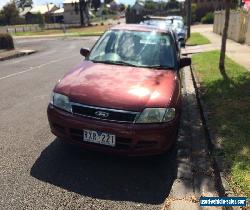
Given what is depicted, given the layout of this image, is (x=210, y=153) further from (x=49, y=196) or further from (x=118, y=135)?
(x=49, y=196)

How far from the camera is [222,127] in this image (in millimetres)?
6320

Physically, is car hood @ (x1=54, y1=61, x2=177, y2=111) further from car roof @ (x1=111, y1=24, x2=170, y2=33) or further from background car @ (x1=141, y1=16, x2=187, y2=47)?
background car @ (x1=141, y1=16, x2=187, y2=47)

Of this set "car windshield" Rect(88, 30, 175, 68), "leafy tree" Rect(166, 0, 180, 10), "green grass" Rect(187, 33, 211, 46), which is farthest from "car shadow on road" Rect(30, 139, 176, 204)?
"leafy tree" Rect(166, 0, 180, 10)

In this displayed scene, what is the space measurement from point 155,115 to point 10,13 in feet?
319

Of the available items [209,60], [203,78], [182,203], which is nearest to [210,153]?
[182,203]

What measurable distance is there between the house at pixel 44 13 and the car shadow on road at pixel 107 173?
331 feet

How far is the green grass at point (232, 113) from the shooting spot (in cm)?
479

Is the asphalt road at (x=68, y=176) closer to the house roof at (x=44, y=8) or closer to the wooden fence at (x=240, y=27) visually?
the wooden fence at (x=240, y=27)

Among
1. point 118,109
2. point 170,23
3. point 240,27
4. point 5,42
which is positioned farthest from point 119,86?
point 5,42

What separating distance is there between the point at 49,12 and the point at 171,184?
11352cm

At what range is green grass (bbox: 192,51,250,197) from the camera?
479cm

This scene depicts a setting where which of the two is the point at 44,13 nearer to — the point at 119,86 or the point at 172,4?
the point at 172,4

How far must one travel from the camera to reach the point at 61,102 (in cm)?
512

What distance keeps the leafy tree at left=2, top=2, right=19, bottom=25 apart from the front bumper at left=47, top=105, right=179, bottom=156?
96059 mm
